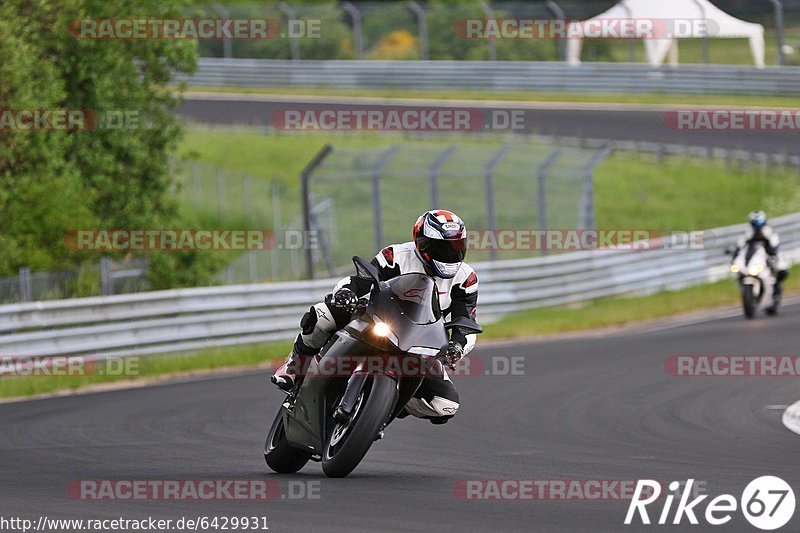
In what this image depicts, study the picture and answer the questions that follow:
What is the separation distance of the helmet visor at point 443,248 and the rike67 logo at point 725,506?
1628mm

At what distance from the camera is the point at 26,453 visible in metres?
10.6

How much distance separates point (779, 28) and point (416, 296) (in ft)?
95.1

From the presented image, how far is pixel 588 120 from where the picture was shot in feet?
124

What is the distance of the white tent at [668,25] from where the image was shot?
3350 centimetres

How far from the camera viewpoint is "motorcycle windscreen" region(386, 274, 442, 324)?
316 inches

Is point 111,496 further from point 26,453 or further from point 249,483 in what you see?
point 26,453

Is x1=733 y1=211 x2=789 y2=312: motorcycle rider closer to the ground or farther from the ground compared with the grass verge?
farther from the ground

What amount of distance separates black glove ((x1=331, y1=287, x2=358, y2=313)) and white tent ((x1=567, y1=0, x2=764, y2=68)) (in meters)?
25.8
